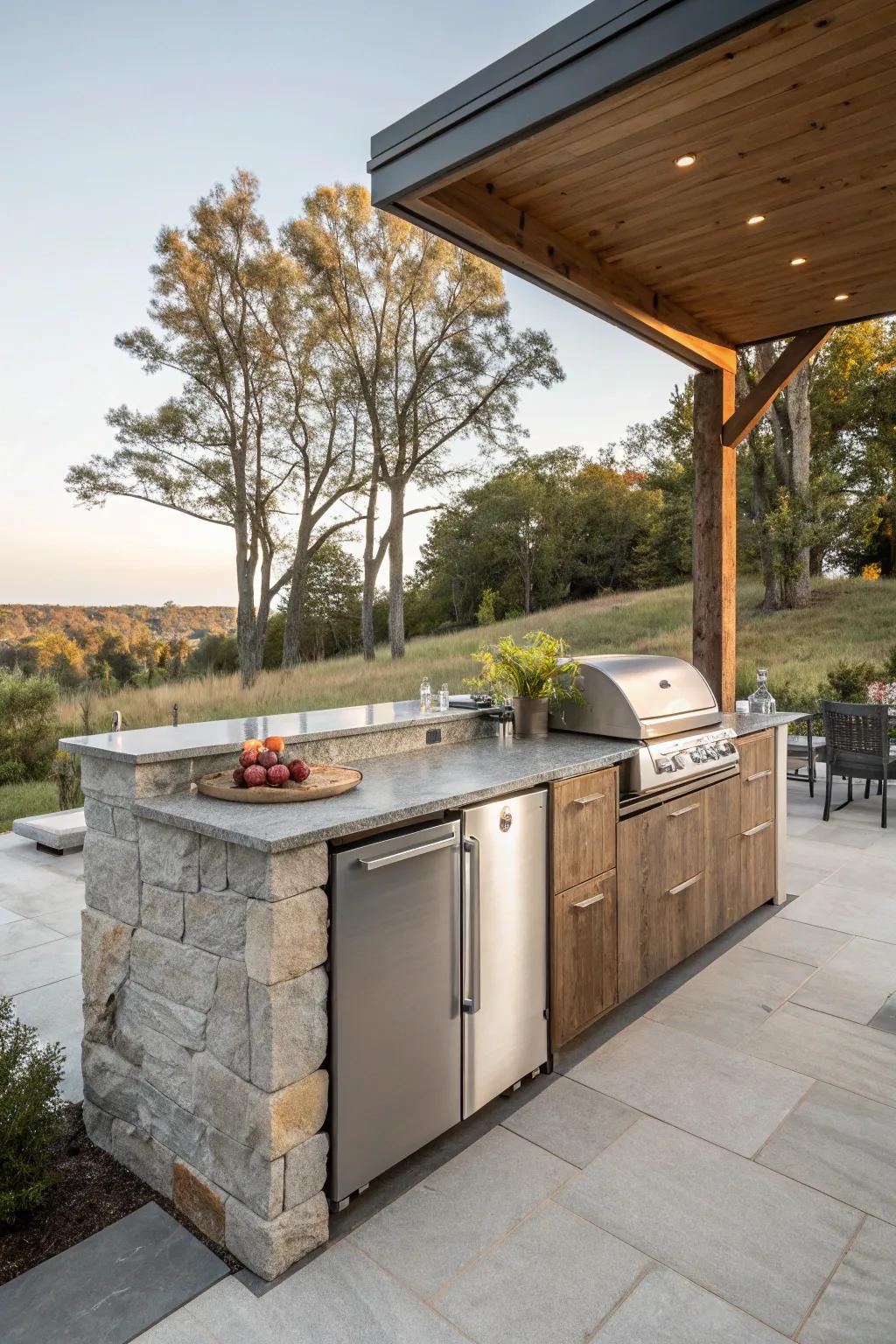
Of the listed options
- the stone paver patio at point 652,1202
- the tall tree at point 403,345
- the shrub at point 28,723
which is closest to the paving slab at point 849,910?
the stone paver patio at point 652,1202

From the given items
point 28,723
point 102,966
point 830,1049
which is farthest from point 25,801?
point 830,1049

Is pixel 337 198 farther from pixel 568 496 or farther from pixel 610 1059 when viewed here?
pixel 610 1059

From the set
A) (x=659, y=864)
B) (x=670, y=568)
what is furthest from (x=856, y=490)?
(x=659, y=864)

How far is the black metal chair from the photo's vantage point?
4.94m

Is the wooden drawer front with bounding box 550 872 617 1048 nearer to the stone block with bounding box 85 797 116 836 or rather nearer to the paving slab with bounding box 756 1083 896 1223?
the paving slab with bounding box 756 1083 896 1223

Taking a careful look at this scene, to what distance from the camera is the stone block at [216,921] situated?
62.1 inches

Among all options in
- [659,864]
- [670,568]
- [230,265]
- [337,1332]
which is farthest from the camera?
[670,568]

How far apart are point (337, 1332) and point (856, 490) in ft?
39.1

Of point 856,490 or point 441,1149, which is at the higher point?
point 856,490

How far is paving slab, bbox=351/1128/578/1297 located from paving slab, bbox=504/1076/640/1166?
0.14 feet

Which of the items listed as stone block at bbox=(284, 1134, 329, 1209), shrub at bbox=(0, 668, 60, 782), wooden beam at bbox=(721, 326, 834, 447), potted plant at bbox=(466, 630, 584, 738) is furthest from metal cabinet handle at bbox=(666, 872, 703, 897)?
shrub at bbox=(0, 668, 60, 782)

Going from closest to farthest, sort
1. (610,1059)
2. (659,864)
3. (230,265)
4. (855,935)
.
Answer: (610,1059)
(659,864)
(855,935)
(230,265)

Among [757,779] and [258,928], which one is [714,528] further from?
[258,928]

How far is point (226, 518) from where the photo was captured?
699 cm
